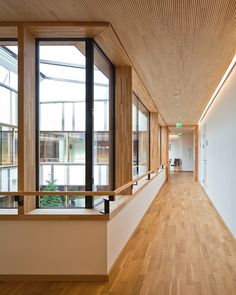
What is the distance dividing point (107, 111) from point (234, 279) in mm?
3014

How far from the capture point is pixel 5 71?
430cm

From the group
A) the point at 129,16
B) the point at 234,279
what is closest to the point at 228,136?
the point at 234,279

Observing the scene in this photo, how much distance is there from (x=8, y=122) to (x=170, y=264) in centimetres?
292

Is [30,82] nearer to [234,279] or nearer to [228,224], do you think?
[234,279]

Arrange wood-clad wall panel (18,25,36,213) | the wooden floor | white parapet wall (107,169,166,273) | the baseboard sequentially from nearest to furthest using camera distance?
the wooden floor
the baseboard
wood-clad wall panel (18,25,36,213)
white parapet wall (107,169,166,273)

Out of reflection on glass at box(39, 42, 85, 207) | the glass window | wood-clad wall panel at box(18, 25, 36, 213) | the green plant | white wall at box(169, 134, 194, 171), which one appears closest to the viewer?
wood-clad wall panel at box(18, 25, 36, 213)

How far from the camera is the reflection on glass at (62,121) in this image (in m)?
4.29

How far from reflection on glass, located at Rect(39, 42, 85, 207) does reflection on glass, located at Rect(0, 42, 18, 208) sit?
0.35m

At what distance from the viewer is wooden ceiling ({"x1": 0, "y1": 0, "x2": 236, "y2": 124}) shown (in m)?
3.26

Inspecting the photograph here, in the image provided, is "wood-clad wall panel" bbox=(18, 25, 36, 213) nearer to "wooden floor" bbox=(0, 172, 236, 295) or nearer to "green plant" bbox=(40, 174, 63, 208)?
"green plant" bbox=(40, 174, 63, 208)

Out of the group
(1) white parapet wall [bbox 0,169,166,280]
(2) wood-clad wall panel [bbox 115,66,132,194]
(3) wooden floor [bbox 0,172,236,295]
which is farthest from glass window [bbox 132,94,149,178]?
(1) white parapet wall [bbox 0,169,166,280]

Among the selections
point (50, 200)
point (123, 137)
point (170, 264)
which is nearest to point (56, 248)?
point (50, 200)

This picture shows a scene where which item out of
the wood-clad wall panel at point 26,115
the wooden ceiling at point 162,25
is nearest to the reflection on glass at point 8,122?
the wood-clad wall panel at point 26,115

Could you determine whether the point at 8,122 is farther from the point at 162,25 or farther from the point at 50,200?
the point at 162,25
